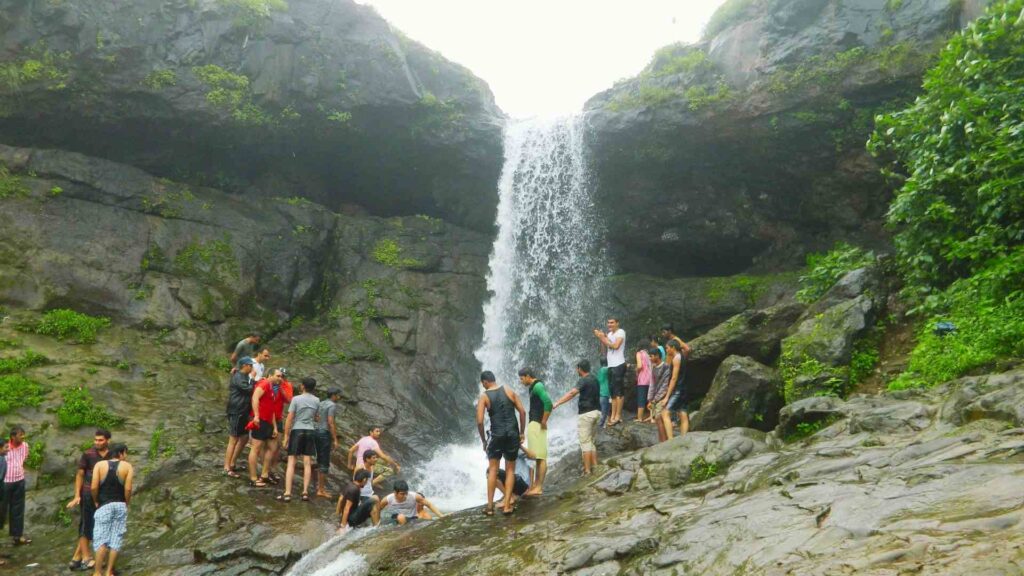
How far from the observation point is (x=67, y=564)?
862 centimetres

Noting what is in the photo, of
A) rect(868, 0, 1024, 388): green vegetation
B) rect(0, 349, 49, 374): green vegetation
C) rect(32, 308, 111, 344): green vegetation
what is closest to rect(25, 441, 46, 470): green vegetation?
rect(0, 349, 49, 374): green vegetation

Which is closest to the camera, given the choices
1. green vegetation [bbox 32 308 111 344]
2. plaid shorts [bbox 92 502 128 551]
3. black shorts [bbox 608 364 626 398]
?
plaid shorts [bbox 92 502 128 551]

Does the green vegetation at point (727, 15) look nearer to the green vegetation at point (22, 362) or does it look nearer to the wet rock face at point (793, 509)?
the wet rock face at point (793, 509)

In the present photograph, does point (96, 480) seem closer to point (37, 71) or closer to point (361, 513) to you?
point (361, 513)

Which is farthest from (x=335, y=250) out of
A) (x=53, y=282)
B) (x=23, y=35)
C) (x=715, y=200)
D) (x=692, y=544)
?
(x=692, y=544)

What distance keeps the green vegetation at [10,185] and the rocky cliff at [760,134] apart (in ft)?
49.2

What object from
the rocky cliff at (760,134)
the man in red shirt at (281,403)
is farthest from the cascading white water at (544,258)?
the man in red shirt at (281,403)

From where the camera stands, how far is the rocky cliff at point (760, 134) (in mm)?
17156

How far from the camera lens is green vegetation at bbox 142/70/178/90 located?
17531 millimetres

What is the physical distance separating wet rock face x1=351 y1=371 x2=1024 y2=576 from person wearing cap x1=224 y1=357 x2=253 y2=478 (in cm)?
358

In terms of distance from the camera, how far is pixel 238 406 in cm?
1022

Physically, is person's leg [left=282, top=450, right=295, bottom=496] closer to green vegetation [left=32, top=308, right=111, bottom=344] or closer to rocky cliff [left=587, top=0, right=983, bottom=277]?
green vegetation [left=32, top=308, right=111, bottom=344]

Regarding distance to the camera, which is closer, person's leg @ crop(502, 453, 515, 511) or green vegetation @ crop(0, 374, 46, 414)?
person's leg @ crop(502, 453, 515, 511)

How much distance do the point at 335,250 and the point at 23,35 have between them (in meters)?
9.25
